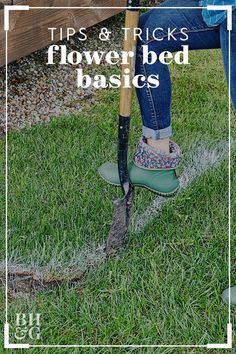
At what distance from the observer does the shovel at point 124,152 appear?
3.44 meters

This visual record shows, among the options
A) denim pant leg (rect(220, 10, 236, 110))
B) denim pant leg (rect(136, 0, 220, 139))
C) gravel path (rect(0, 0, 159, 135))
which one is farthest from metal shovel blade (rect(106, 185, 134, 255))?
gravel path (rect(0, 0, 159, 135))

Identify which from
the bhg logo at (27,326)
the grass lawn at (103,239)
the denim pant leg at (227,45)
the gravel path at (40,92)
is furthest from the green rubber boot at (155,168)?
the gravel path at (40,92)

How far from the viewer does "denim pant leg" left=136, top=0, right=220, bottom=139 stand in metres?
3.38

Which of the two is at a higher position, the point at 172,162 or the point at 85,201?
the point at 172,162

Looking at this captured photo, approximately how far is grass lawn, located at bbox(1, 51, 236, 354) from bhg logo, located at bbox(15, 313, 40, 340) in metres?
0.04

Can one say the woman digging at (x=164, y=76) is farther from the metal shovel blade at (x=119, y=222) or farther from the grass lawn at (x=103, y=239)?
the grass lawn at (x=103, y=239)

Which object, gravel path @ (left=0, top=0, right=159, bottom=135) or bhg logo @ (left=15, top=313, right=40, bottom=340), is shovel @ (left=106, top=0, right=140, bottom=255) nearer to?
bhg logo @ (left=15, top=313, right=40, bottom=340)

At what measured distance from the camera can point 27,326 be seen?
11.5 ft

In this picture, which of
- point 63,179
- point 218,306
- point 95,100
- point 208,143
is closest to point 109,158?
point 63,179

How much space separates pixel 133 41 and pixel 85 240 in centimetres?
113

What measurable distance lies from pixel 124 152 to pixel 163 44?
21.3 inches

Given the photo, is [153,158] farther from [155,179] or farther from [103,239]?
[103,239]

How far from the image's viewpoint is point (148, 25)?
342cm

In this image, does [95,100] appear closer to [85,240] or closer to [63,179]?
[63,179]
